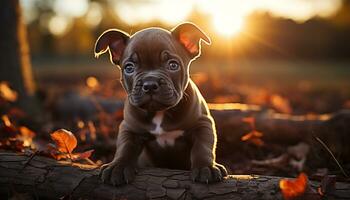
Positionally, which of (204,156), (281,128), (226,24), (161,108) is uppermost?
(226,24)

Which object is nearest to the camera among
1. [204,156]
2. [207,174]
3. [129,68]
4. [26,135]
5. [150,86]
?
[207,174]

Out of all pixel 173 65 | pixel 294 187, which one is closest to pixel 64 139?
pixel 173 65

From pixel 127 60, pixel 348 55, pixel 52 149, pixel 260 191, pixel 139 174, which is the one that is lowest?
pixel 260 191

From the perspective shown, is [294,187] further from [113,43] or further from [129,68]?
[113,43]

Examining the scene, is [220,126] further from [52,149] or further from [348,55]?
[348,55]

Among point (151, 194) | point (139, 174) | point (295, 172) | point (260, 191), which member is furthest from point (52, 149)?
point (295, 172)

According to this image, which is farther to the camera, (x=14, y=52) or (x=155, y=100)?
(x=14, y=52)

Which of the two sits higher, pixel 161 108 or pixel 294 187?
pixel 161 108
